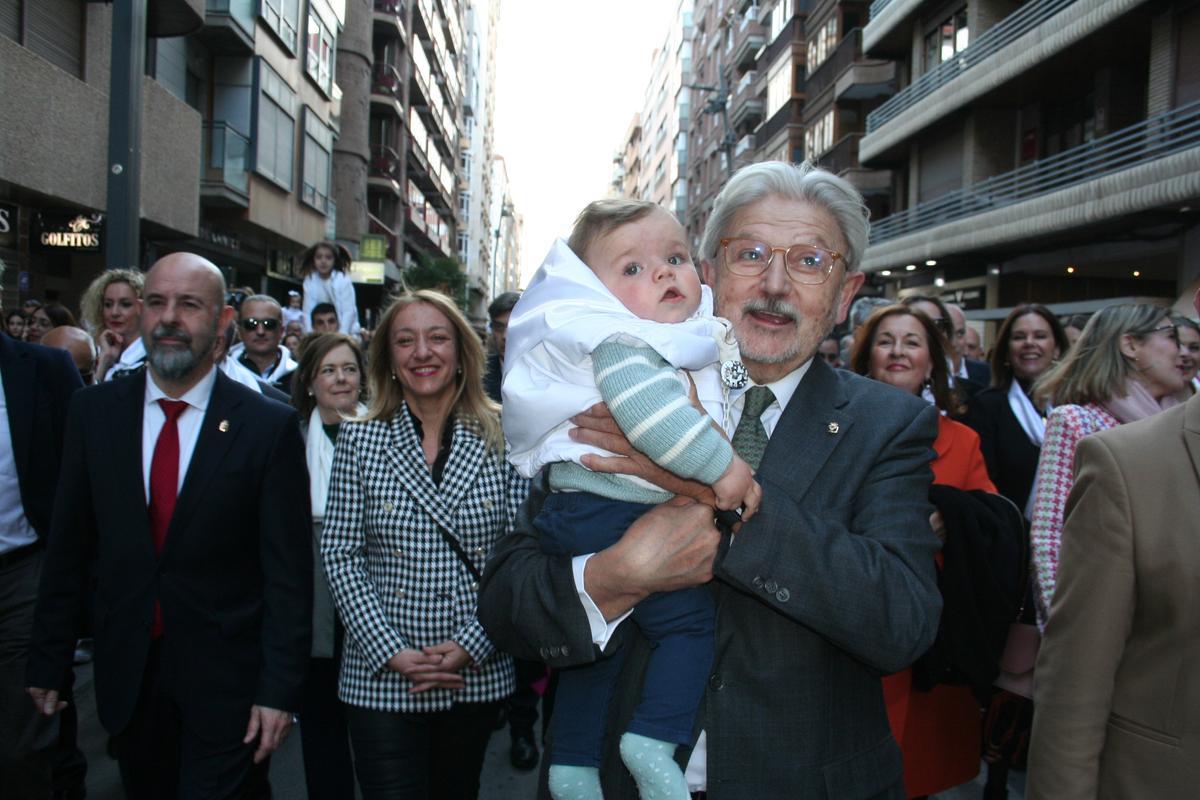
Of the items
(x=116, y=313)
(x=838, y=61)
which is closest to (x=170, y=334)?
(x=116, y=313)

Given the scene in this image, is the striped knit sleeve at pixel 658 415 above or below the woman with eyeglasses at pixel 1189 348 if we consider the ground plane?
below

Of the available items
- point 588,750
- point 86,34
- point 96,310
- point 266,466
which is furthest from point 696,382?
point 86,34

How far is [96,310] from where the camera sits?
6578mm

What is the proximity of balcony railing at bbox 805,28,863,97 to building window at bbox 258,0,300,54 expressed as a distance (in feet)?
61.0

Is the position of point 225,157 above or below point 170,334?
above

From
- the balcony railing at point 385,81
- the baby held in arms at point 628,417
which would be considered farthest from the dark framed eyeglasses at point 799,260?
the balcony railing at point 385,81

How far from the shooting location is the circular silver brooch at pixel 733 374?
242 cm

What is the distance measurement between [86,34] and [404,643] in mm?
13433

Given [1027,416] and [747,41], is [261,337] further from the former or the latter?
[747,41]

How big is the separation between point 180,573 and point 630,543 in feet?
7.06

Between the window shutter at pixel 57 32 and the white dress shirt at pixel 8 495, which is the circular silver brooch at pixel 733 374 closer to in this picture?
the white dress shirt at pixel 8 495

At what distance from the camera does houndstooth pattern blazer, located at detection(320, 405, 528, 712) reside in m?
3.45

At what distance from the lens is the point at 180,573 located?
340cm

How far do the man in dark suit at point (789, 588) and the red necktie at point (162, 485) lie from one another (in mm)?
1793
